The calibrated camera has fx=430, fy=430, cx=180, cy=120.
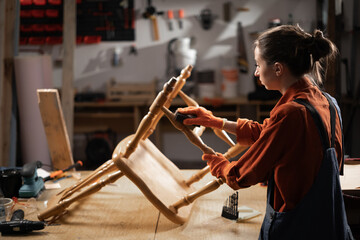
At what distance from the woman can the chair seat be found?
1.56 ft

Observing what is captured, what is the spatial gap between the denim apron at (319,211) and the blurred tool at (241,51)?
4.96 metres

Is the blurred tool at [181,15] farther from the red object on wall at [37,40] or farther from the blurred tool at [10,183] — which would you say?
the blurred tool at [10,183]

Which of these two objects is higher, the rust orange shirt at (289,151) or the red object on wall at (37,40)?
the red object on wall at (37,40)

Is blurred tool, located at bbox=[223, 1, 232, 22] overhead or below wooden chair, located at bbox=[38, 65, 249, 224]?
overhead

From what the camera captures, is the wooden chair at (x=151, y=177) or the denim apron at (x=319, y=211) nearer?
the denim apron at (x=319, y=211)

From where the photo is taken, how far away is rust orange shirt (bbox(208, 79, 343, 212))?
1.45 metres

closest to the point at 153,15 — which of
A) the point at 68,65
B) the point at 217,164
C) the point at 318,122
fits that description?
the point at 68,65

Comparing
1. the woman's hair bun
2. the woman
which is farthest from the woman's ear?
the woman's hair bun

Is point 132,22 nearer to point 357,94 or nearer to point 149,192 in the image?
point 357,94

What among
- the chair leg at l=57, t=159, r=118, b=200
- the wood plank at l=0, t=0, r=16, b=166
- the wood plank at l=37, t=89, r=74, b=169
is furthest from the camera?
the wood plank at l=0, t=0, r=16, b=166

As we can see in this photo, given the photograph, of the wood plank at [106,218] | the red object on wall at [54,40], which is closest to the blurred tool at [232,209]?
the wood plank at [106,218]

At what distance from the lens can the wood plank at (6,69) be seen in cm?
408

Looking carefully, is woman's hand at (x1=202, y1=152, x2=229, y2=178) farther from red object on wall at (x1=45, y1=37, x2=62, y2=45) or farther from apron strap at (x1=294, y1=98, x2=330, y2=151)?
red object on wall at (x1=45, y1=37, x2=62, y2=45)

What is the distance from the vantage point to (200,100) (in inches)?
237
